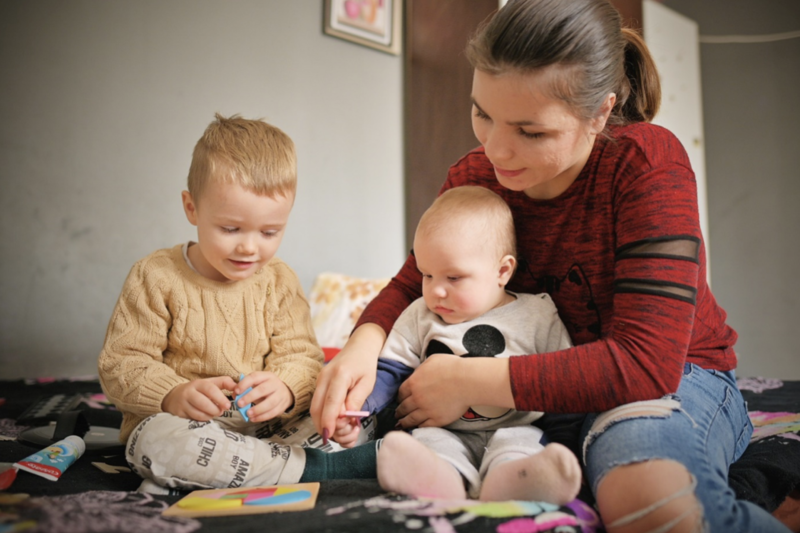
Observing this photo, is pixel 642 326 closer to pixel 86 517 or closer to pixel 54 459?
pixel 86 517

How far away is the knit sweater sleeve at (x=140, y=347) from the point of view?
0.88 metres

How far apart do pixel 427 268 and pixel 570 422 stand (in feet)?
1.06

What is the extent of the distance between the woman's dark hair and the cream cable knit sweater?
569 mm

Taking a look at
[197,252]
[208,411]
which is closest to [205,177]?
[197,252]

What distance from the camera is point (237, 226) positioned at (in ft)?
3.12

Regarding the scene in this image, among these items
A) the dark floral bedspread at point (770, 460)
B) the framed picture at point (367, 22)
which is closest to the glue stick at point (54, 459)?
the dark floral bedspread at point (770, 460)

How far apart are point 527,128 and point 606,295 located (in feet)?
0.95

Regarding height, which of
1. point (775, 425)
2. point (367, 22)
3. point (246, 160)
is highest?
point (367, 22)

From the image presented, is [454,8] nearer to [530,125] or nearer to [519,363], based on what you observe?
[530,125]

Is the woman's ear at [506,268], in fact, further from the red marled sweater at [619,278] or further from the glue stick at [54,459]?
the glue stick at [54,459]

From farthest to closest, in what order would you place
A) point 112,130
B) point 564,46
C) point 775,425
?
point 112,130 < point 775,425 < point 564,46

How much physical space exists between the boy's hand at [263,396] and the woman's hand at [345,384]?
0.08 m

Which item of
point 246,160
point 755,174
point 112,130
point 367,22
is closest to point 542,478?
point 246,160

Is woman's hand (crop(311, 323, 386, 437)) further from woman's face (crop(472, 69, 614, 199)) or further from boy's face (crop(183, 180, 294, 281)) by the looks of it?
woman's face (crop(472, 69, 614, 199))
